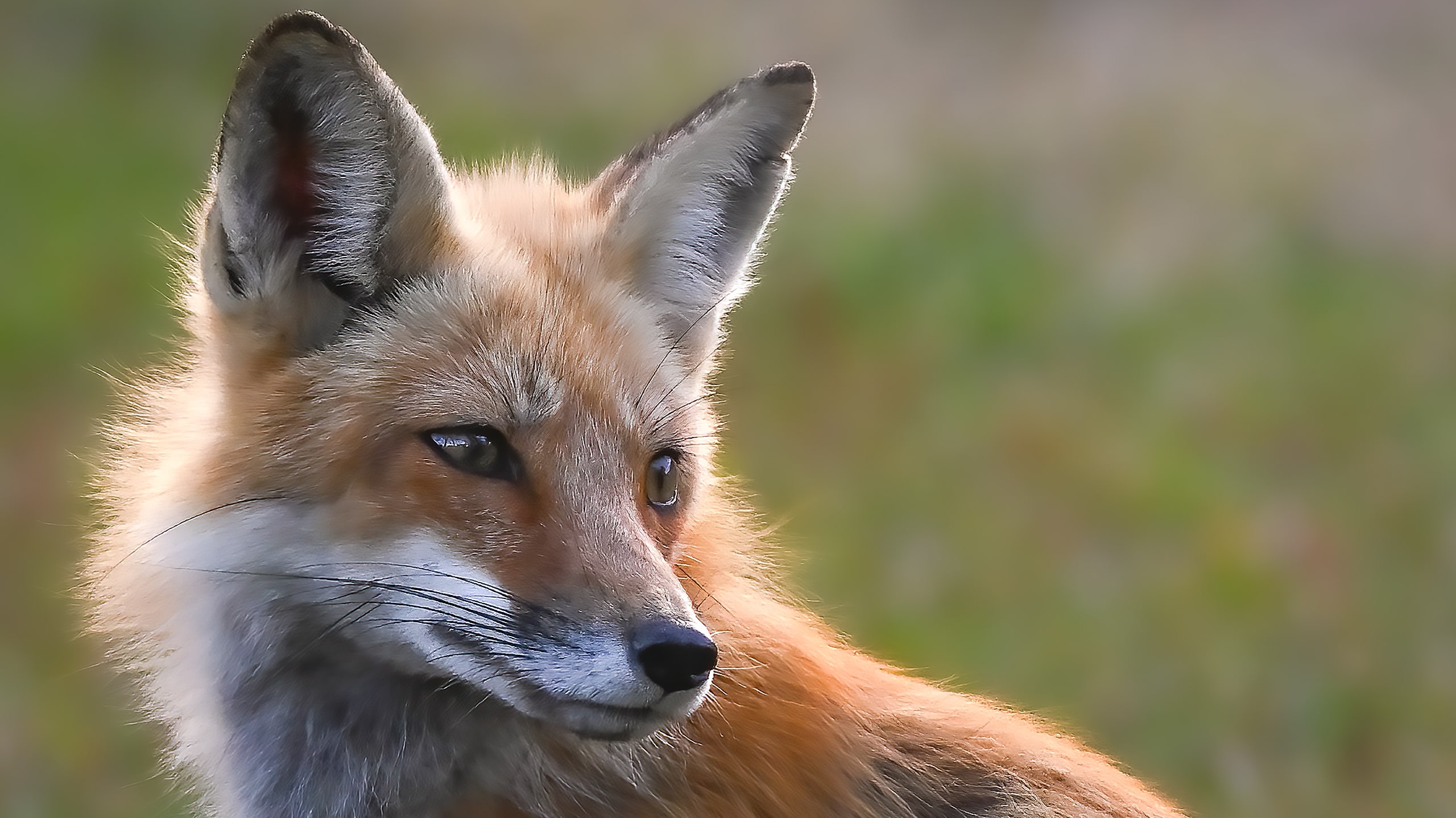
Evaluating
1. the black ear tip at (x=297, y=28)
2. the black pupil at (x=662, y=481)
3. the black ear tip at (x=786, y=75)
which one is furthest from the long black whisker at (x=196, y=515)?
the black ear tip at (x=786, y=75)

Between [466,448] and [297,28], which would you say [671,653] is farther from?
[297,28]

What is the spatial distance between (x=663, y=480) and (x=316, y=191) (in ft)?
3.33

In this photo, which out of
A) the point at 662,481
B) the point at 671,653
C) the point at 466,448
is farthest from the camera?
the point at 662,481

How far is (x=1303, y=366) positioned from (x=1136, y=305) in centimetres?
115

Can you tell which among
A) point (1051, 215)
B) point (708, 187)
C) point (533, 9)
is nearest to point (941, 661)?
point (708, 187)

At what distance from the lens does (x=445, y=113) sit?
32.6 ft

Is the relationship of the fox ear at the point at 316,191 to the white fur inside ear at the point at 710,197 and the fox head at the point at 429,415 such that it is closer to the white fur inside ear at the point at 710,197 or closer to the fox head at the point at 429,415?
the fox head at the point at 429,415

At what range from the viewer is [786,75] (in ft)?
9.95

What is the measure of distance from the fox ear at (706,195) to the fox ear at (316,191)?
53 centimetres

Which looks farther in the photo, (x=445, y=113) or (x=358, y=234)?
(x=445, y=113)

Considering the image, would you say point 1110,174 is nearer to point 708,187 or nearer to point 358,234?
point 708,187

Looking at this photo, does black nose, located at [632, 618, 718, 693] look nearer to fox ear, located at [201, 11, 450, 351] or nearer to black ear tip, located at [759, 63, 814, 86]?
fox ear, located at [201, 11, 450, 351]

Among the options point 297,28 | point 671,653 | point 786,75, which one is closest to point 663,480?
point 671,653

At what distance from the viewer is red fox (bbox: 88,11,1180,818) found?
2.52 m
